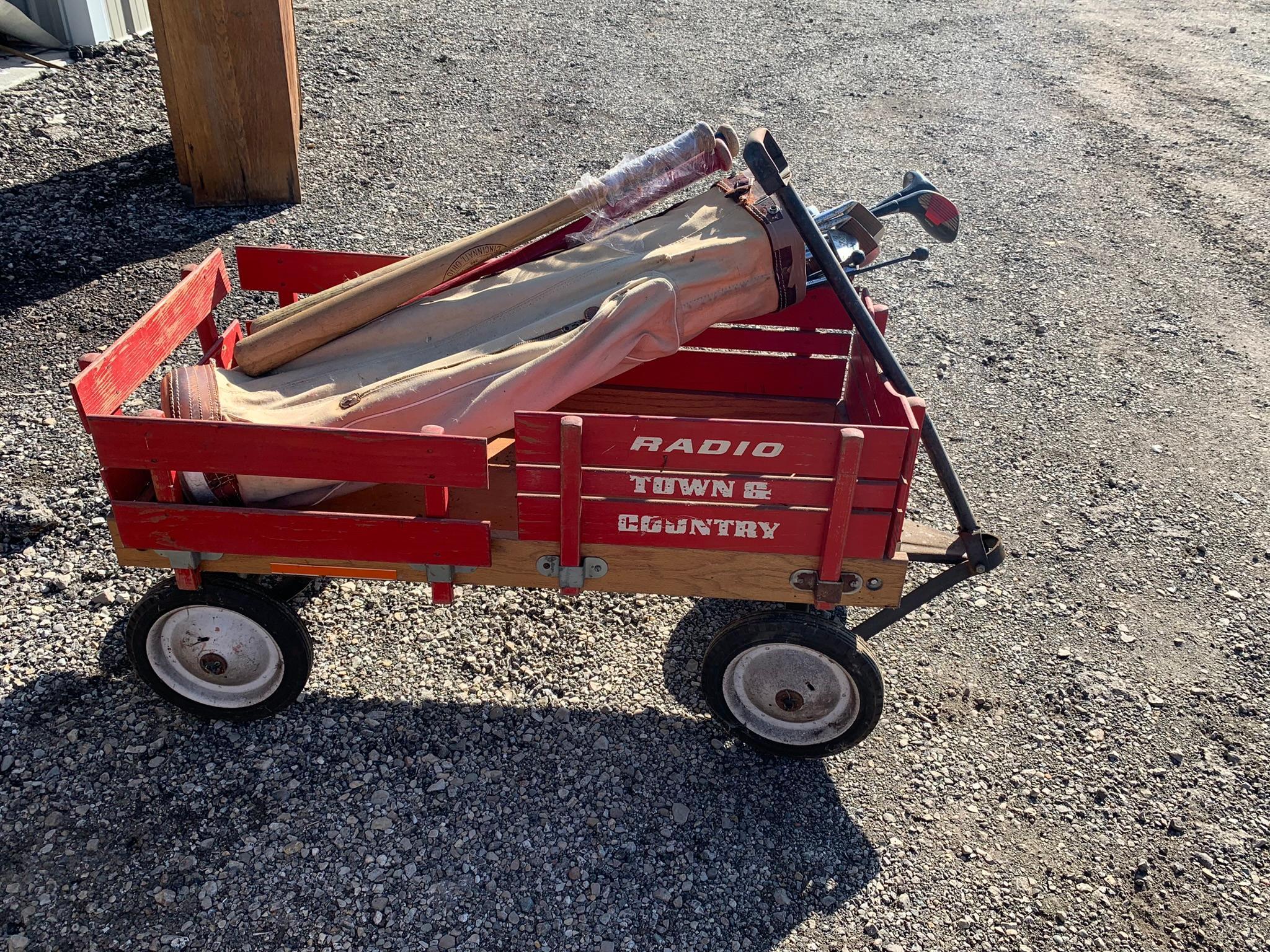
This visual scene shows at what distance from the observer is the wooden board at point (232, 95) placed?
23.4ft

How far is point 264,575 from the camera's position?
384cm

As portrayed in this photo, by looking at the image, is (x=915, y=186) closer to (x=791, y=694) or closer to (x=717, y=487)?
(x=717, y=487)

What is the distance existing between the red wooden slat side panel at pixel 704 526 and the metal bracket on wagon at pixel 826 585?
8 cm

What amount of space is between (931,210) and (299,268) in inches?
107

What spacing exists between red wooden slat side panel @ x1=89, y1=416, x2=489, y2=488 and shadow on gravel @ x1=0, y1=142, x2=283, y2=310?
13.1 ft

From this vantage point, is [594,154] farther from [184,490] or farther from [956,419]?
[184,490]

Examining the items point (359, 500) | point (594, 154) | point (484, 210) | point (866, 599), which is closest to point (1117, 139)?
point (594, 154)

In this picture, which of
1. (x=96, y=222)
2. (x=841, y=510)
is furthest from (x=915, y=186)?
(x=96, y=222)

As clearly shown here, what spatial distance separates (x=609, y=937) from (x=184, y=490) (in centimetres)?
214

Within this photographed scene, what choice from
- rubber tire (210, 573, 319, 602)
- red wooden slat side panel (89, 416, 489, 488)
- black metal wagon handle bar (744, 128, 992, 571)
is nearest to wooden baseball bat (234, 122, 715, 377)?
black metal wagon handle bar (744, 128, 992, 571)

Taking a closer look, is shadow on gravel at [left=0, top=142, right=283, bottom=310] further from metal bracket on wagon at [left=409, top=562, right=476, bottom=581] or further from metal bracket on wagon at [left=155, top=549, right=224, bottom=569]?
metal bracket on wagon at [left=409, top=562, right=476, bottom=581]

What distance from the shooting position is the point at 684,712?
4098mm

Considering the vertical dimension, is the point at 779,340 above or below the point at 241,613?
above

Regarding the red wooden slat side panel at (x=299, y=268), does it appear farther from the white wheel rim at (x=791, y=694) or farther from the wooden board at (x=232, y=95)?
the wooden board at (x=232, y=95)
